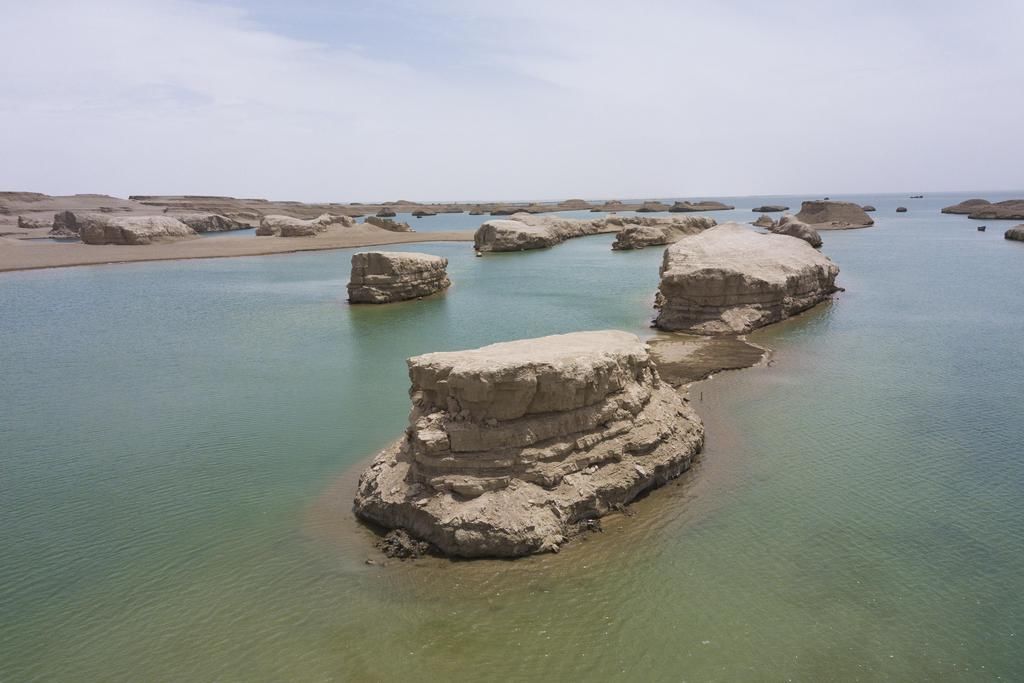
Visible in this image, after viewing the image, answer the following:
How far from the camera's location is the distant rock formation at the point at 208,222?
76.4m

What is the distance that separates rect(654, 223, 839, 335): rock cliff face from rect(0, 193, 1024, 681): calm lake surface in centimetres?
240

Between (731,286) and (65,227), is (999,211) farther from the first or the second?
(65,227)

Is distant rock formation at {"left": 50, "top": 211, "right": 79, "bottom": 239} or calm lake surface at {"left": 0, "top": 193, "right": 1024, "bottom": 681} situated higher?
distant rock formation at {"left": 50, "top": 211, "right": 79, "bottom": 239}

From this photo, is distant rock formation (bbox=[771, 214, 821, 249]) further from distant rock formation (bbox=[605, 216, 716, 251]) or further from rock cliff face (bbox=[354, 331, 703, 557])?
rock cliff face (bbox=[354, 331, 703, 557])

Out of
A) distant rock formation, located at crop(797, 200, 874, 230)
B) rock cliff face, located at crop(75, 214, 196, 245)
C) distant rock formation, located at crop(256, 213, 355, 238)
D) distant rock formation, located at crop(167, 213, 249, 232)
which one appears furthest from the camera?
distant rock formation, located at crop(167, 213, 249, 232)

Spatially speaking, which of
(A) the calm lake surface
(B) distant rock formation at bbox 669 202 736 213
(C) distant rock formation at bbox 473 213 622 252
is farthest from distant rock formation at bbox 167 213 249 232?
(B) distant rock formation at bbox 669 202 736 213

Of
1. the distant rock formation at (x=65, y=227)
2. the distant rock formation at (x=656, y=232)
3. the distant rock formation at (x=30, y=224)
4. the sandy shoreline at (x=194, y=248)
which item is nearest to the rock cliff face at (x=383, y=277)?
the sandy shoreline at (x=194, y=248)

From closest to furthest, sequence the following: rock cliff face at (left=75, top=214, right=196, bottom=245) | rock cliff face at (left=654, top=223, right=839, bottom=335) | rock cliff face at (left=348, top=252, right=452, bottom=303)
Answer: rock cliff face at (left=654, top=223, right=839, bottom=335)
rock cliff face at (left=348, top=252, right=452, bottom=303)
rock cliff face at (left=75, top=214, right=196, bottom=245)

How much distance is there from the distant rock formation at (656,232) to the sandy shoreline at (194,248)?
17.8 metres

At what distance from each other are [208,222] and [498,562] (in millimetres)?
A: 81736

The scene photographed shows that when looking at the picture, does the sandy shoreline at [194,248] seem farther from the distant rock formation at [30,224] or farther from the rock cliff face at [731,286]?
the rock cliff face at [731,286]

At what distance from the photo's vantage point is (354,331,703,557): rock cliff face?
9375 mm

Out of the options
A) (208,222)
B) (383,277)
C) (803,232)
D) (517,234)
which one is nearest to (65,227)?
(208,222)

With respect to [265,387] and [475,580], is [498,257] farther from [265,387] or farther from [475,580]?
[475,580]
